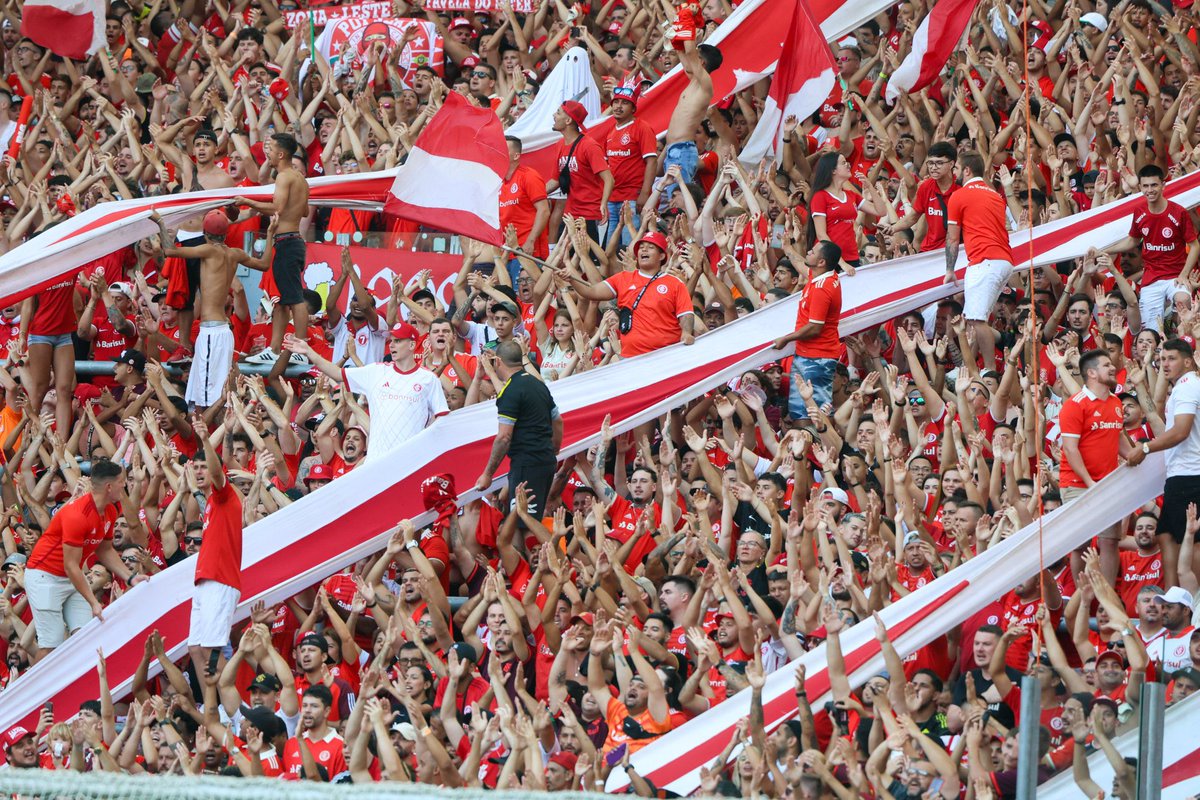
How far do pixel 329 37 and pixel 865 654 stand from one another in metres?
9.21

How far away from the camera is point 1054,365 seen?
1235 centimetres

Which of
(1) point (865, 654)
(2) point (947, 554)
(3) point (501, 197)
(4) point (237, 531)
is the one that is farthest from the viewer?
(3) point (501, 197)

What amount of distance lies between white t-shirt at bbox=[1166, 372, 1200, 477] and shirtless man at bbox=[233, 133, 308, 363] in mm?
5766

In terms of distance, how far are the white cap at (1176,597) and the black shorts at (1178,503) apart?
0.57 m

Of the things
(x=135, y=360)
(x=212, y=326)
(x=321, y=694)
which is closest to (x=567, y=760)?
(x=321, y=694)

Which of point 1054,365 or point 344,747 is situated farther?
point 1054,365

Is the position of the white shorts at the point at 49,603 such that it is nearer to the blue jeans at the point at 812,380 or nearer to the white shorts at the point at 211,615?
the white shorts at the point at 211,615

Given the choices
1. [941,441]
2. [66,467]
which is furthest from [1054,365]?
[66,467]

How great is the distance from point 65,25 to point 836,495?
876cm

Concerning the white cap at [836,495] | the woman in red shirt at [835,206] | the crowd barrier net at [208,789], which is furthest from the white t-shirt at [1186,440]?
the crowd barrier net at [208,789]

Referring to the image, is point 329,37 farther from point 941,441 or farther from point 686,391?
point 941,441

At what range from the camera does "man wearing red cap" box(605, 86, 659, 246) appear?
15.1 meters

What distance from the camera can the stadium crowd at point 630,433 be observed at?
1009cm

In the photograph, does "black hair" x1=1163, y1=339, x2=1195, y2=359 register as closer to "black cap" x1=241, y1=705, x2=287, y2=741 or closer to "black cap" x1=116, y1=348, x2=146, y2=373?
"black cap" x1=241, y1=705, x2=287, y2=741
